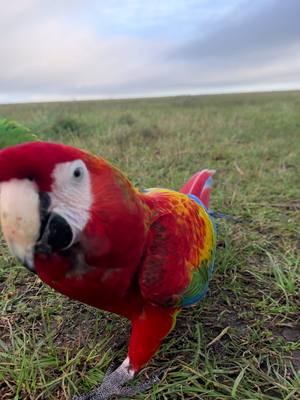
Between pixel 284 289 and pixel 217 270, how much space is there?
352mm

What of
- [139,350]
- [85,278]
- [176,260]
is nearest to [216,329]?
[139,350]

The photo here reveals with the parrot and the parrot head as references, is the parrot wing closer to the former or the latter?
the parrot

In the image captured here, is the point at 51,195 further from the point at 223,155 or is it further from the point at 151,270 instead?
the point at 223,155

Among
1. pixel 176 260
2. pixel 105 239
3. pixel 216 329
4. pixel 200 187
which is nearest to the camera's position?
pixel 105 239

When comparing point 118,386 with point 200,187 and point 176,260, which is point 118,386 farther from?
point 200,187

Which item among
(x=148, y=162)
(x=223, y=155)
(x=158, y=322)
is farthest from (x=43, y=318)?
(x=223, y=155)

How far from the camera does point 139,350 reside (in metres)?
1.44

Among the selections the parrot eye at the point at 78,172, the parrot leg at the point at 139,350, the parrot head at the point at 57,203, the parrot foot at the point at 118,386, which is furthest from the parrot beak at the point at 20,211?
the parrot foot at the point at 118,386

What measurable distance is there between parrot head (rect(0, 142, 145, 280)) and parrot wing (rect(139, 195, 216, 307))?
0.21 metres

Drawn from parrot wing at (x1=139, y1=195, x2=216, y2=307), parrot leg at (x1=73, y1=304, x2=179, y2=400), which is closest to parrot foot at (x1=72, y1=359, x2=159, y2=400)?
parrot leg at (x1=73, y1=304, x2=179, y2=400)

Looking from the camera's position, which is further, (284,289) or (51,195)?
(284,289)

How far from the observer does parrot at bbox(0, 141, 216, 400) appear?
0.94 metres

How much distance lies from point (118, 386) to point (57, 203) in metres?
0.86

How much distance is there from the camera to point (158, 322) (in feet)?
4.70
